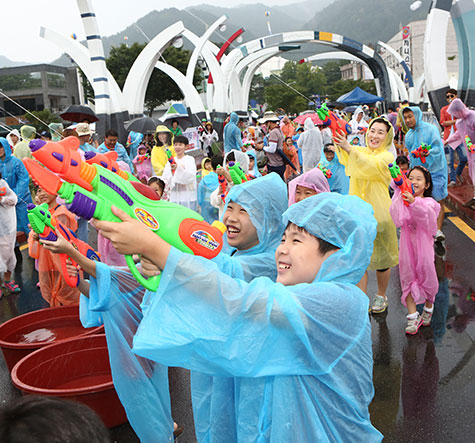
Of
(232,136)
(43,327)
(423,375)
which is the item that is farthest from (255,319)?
(232,136)

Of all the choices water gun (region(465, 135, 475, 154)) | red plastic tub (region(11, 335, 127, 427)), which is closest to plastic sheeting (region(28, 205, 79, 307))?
red plastic tub (region(11, 335, 127, 427))

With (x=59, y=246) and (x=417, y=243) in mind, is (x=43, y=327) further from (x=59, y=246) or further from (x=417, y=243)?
(x=417, y=243)

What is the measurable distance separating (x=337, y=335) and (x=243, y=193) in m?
1.27

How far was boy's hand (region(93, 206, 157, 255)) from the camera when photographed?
1452 millimetres

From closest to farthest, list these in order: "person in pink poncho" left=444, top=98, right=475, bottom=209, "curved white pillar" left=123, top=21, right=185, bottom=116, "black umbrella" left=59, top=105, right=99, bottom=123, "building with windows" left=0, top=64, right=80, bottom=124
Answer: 1. "person in pink poncho" left=444, top=98, right=475, bottom=209
2. "black umbrella" left=59, top=105, right=99, bottom=123
3. "curved white pillar" left=123, top=21, right=185, bottom=116
4. "building with windows" left=0, top=64, right=80, bottom=124

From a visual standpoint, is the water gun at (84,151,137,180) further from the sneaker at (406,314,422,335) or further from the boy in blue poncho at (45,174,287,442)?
the sneaker at (406,314,422,335)

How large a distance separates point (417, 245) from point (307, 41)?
2608 centimetres

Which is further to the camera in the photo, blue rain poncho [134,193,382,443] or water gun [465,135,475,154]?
water gun [465,135,475,154]

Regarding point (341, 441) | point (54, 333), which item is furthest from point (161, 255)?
point (54, 333)

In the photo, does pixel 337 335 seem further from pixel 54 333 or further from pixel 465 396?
pixel 54 333

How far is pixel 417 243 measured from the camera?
183 inches

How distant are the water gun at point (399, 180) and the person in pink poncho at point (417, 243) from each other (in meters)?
0.14

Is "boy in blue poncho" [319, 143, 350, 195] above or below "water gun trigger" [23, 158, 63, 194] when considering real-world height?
below

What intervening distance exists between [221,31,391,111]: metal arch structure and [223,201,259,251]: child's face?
26840mm
